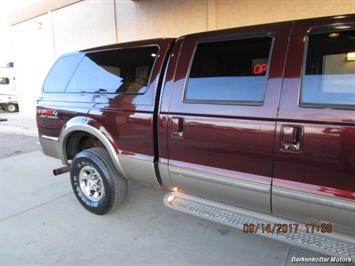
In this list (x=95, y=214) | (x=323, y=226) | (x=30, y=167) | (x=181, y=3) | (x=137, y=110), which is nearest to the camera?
(x=323, y=226)

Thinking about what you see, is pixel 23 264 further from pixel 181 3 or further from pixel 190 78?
pixel 181 3

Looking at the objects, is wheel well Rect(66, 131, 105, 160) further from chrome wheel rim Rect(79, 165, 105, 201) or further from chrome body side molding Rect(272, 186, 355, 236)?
chrome body side molding Rect(272, 186, 355, 236)

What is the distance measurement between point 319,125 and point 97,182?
102 inches

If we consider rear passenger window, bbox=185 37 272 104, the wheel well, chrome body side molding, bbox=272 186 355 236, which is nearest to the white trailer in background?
the wheel well

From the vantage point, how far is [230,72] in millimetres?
2463

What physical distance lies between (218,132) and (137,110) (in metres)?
0.92

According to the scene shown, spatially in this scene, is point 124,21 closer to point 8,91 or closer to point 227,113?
point 227,113

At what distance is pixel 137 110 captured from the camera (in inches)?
115

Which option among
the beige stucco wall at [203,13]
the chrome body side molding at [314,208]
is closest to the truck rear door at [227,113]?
the chrome body side molding at [314,208]

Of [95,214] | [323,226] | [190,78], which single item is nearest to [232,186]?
[323,226]

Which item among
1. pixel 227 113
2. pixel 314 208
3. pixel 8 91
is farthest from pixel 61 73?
pixel 8 91

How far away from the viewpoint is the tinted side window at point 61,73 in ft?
12.5

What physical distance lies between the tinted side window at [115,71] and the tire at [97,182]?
30.9 inches

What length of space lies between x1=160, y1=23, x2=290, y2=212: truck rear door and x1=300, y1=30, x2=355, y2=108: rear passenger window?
20 cm
